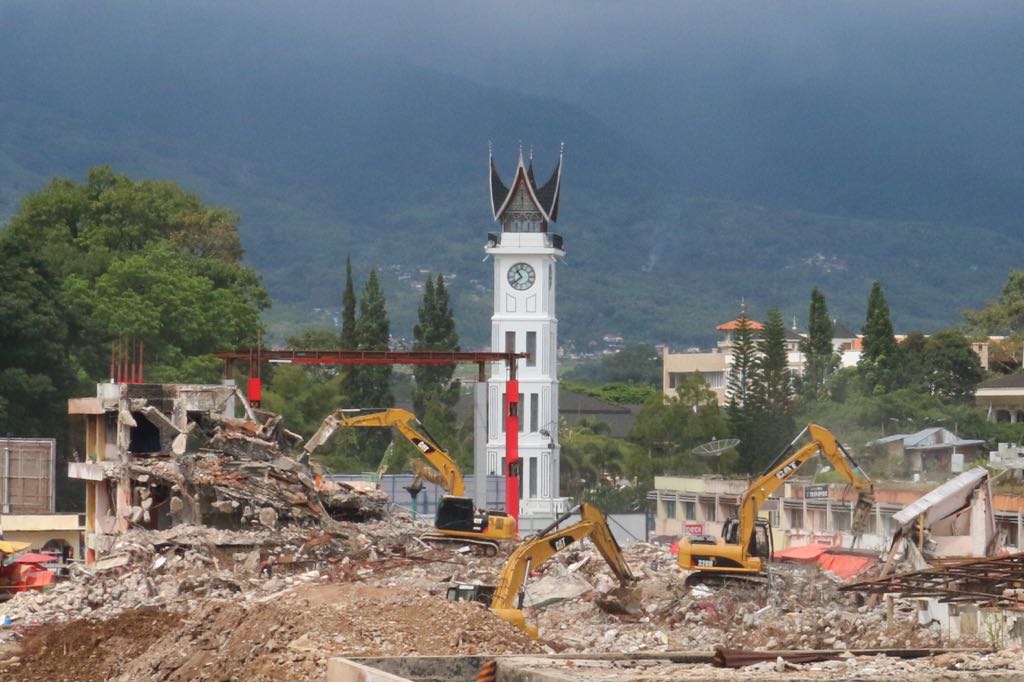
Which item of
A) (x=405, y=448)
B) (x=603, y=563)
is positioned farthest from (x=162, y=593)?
(x=405, y=448)

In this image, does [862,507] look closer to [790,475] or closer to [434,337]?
[790,475]

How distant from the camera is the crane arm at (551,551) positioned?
3197 cm

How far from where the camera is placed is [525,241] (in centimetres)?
11175

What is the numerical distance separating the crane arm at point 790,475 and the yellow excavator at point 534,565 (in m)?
2.62

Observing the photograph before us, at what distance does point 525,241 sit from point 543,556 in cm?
7870

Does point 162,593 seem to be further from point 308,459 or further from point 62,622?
point 308,459

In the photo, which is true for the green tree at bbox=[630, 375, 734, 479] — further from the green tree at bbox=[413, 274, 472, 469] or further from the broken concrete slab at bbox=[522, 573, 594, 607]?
the broken concrete slab at bbox=[522, 573, 594, 607]

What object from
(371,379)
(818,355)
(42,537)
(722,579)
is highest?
(818,355)

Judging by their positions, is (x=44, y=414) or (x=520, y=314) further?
(x=520, y=314)

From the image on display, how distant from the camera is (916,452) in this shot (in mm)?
73812

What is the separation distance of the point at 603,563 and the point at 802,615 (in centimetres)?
728

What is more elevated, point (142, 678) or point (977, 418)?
point (977, 418)

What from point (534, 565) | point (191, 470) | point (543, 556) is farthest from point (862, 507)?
point (191, 470)

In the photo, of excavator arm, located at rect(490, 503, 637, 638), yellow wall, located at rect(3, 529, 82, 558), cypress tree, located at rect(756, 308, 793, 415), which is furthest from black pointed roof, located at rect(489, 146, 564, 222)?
excavator arm, located at rect(490, 503, 637, 638)
